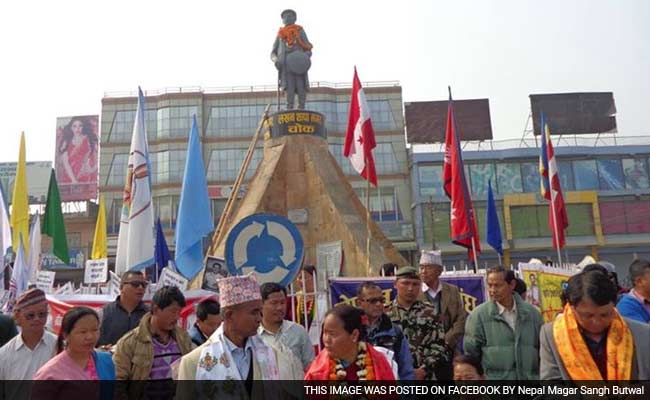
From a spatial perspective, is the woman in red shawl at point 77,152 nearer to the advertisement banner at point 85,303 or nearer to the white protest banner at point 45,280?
the white protest banner at point 45,280

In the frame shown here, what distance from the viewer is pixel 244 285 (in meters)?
3.07

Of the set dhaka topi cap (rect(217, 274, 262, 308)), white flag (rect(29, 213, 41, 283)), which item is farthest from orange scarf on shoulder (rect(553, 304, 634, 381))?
white flag (rect(29, 213, 41, 283))

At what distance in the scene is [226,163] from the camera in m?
36.8

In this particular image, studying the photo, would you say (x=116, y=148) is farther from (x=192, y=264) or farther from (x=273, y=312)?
(x=273, y=312)

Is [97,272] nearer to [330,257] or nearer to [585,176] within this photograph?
[330,257]

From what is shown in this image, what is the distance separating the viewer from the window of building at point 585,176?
33875 mm

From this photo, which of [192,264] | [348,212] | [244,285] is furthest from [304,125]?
[244,285]

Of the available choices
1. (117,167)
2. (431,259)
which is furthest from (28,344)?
(117,167)

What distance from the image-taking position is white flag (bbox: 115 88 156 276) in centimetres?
863

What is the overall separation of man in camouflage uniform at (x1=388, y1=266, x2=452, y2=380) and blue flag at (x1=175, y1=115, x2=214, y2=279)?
5.42 meters

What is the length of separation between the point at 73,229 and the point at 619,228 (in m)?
32.6

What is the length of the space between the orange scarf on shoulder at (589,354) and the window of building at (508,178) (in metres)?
32.2

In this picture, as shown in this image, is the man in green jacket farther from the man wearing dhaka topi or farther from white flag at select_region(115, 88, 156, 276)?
white flag at select_region(115, 88, 156, 276)

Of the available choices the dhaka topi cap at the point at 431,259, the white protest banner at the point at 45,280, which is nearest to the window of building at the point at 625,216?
the white protest banner at the point at 45,280
